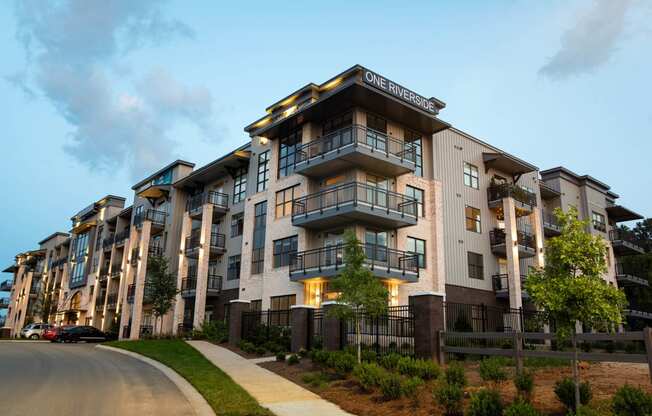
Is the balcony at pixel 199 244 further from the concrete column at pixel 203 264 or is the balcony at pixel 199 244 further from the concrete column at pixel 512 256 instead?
the concrete column at pixel 512 256

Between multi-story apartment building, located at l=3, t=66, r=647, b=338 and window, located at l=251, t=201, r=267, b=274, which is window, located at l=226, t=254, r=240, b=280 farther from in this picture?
window, located at l=251, t=201, r=267, b=274

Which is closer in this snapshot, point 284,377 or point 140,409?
point 140,409

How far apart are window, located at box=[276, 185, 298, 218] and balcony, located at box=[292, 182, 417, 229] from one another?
2407 mm

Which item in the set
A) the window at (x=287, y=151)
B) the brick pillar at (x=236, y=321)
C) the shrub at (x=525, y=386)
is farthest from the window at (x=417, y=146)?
the shrub at (x=525, y=386)

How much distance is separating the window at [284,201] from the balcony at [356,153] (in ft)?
7.67

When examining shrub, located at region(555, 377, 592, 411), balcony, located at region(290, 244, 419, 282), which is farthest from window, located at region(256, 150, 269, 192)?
shrub, located at region(555, 377, 592, 411)

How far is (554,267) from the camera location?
1158 cm

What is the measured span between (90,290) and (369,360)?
51.7 meters

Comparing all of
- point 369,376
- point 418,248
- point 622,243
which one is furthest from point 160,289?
point 622,243

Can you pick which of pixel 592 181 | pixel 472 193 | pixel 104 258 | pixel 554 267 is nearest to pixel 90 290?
pixel 104 258

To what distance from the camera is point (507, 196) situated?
117ft

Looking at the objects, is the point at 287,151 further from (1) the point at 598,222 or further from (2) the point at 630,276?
(2) the point at 630,276

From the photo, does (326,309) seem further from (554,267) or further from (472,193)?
(472,193)

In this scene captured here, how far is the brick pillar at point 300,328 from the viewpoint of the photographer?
73.6 ft
